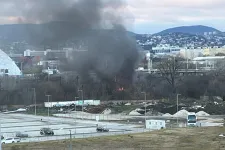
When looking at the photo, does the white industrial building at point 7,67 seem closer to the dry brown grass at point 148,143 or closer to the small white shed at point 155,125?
the small white shed at point 155,125

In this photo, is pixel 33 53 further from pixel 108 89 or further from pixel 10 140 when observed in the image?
pixel 10 140

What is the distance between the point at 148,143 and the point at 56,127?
831 inches

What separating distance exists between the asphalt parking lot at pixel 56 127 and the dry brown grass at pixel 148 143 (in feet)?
23.2

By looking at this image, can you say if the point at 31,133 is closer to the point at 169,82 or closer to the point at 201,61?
the point at 169,82

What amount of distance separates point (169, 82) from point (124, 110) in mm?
22109

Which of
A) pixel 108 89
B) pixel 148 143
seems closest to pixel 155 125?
pixel 148 143

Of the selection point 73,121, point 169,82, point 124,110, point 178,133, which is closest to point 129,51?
point 169,82

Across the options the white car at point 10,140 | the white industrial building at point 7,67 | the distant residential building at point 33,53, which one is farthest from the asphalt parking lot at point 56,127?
the distant residential building at point 33,53

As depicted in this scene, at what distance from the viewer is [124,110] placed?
2768 inches

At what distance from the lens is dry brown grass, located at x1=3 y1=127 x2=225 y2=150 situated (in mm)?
31891

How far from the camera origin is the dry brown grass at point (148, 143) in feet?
105

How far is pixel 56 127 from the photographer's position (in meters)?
53.3

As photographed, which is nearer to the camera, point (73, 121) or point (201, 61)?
point (73, 121)

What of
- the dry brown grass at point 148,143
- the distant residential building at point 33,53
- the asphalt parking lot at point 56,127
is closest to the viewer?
the dry brown grass at point 148,143
